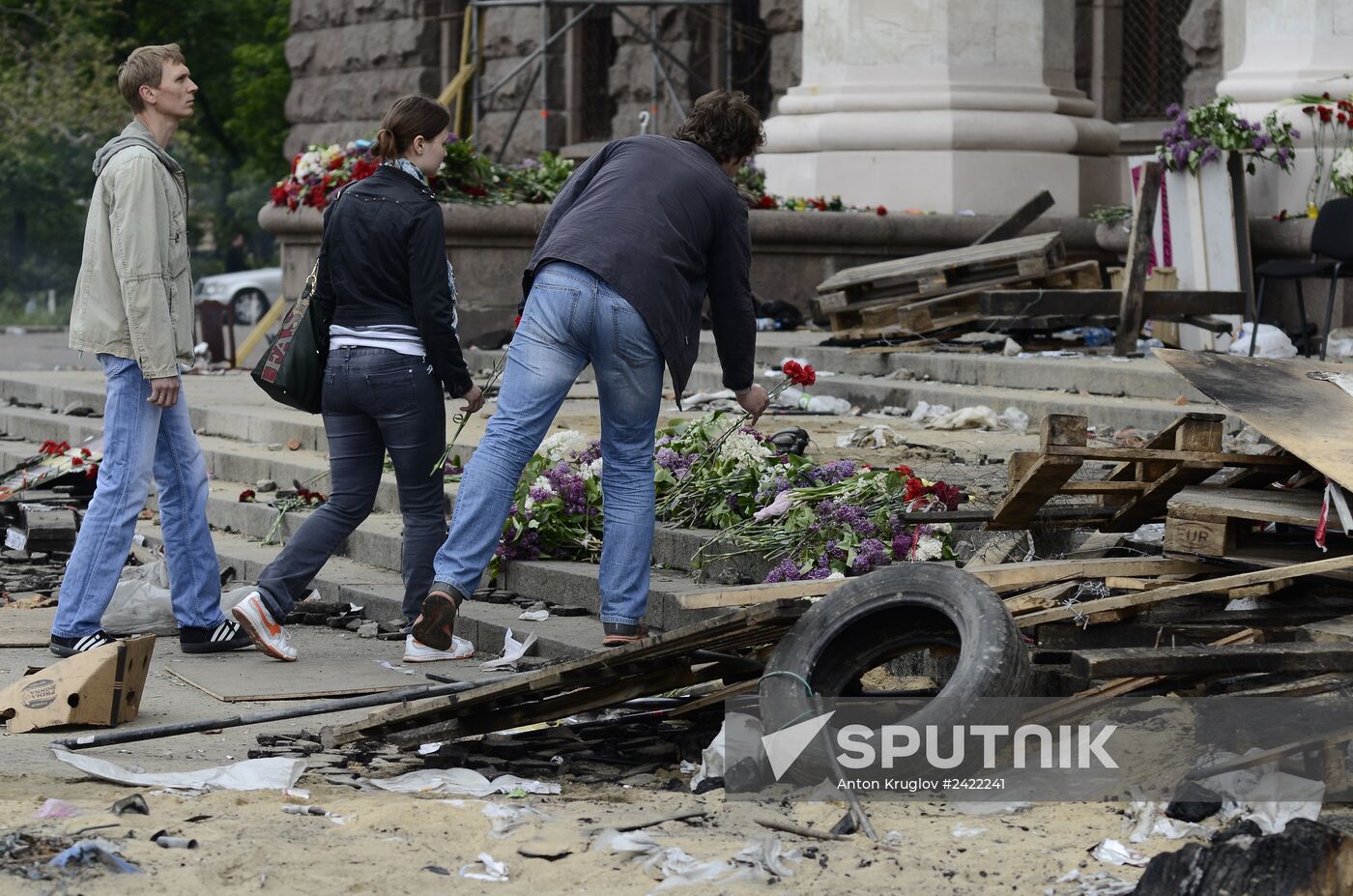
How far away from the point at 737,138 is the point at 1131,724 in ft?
7.19

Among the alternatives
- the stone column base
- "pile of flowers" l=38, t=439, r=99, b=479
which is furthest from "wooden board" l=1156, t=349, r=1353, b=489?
the stone column base

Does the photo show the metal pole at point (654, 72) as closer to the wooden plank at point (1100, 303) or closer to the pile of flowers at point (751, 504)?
the wooden plank at point (1100, 303)

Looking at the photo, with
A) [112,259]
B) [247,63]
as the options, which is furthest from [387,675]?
[247,63]

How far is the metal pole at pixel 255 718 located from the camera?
5.16m

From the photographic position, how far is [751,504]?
23.3ft

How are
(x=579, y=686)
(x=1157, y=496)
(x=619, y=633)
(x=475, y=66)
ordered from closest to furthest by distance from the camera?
(x=579, y=686) < (x=619, y=633) < (x=1157, y=496) < (x=475, y=66)

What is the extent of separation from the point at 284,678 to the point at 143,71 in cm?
198

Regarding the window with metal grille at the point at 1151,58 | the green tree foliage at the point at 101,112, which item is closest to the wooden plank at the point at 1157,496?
the window with metal grille at the point at 1151,58

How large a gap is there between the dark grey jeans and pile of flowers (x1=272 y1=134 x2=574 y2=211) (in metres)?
7.76

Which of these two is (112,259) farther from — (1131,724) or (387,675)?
(1131,724)

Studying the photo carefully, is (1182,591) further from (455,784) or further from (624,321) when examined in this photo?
(455,784)

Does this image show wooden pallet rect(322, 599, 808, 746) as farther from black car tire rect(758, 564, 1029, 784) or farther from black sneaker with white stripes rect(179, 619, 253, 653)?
black sneaker with white stripes rect(179, 619, 253, 653)

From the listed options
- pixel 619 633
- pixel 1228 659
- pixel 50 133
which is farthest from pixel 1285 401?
pixel 50 133

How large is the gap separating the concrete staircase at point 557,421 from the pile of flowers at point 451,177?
162cm
